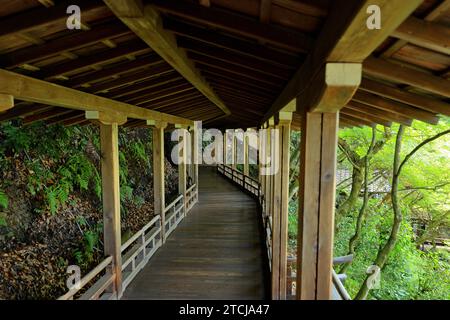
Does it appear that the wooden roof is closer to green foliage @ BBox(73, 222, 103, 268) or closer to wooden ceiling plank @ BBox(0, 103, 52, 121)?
wooden ceiling plank @ BBox(0, 103, 52, 121)

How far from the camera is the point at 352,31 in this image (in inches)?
43.4

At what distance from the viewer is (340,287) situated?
130 inches

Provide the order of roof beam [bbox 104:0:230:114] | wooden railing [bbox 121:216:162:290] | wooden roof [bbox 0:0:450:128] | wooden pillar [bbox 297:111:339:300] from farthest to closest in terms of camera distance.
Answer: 1. wooden railing [bbox 121:216:162:290]
2. wooden pillar [bbox 297:111:339:300]
3. roof beam [bbox 104:0:230:114]
4. wooden roof [bbox 0:0:450:128]

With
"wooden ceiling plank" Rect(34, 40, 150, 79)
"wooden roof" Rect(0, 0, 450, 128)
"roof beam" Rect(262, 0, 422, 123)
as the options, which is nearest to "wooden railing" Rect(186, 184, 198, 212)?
"wooden roof" Rect(0, 0, 450, 128)

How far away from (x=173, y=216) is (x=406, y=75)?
7.21 m

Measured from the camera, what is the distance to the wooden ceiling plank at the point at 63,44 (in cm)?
223

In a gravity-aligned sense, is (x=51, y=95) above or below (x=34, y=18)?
below

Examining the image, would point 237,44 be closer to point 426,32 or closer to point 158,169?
point 426,32

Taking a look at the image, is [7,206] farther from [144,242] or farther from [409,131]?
[409,131]

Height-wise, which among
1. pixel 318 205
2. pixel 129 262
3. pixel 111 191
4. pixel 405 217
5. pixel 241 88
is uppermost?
pixel 241 88

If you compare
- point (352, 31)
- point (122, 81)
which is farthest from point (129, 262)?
point (352, 31)

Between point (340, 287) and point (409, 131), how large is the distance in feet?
22.4

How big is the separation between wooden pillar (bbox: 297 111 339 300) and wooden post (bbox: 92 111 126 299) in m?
3.04

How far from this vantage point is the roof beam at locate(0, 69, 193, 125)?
7.48ft
